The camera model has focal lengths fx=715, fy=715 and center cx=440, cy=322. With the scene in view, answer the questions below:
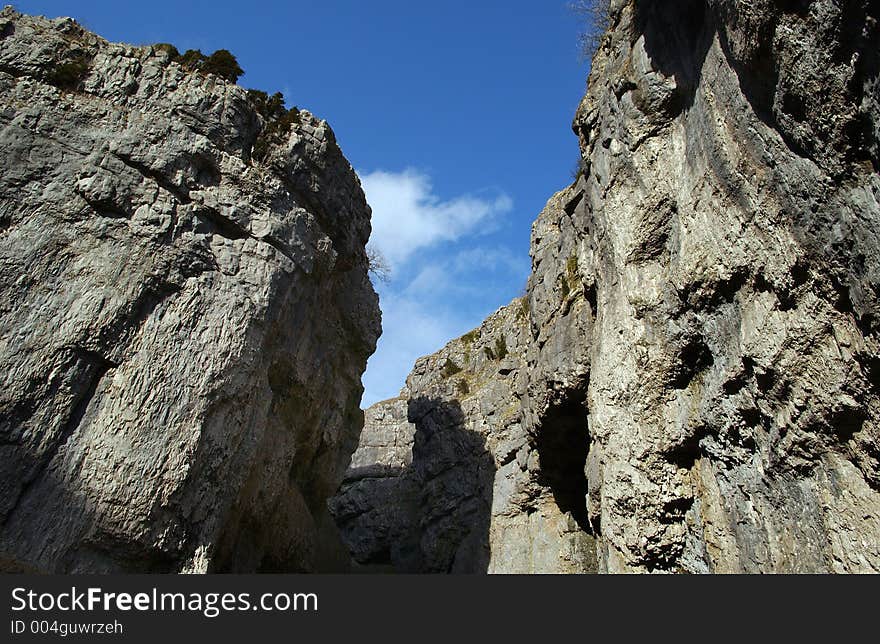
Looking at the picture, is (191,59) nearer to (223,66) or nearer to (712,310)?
(223,66)

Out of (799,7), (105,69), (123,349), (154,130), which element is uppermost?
(105,69)

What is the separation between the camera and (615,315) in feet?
57.8

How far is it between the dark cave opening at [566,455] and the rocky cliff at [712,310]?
78 millimetres

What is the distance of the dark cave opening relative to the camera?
22.2 meters

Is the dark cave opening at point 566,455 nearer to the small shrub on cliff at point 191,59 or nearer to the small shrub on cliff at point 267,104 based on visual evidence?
the small shrub on cliff at point 267,104

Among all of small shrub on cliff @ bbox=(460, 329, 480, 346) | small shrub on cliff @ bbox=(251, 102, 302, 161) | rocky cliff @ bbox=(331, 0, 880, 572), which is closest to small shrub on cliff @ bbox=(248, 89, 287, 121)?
small shrub on cliff @ bbox=(251, 102, 302, 161)

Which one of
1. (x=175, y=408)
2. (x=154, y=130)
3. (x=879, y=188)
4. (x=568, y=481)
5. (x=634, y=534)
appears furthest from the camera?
(x=568, y=481)

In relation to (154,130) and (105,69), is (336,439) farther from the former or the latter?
(105,69)

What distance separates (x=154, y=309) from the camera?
1830 centimetres

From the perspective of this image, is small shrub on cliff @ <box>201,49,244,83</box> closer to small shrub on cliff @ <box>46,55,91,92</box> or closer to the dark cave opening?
small shrub on cliff @ <box>46,55,91,92</box>

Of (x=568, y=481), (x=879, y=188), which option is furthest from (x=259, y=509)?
(x=879, y=188)

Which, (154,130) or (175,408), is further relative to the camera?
(154,130)

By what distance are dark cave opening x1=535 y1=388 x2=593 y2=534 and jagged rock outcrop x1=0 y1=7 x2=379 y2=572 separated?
7.69 m

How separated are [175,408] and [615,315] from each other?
11.0 metres
